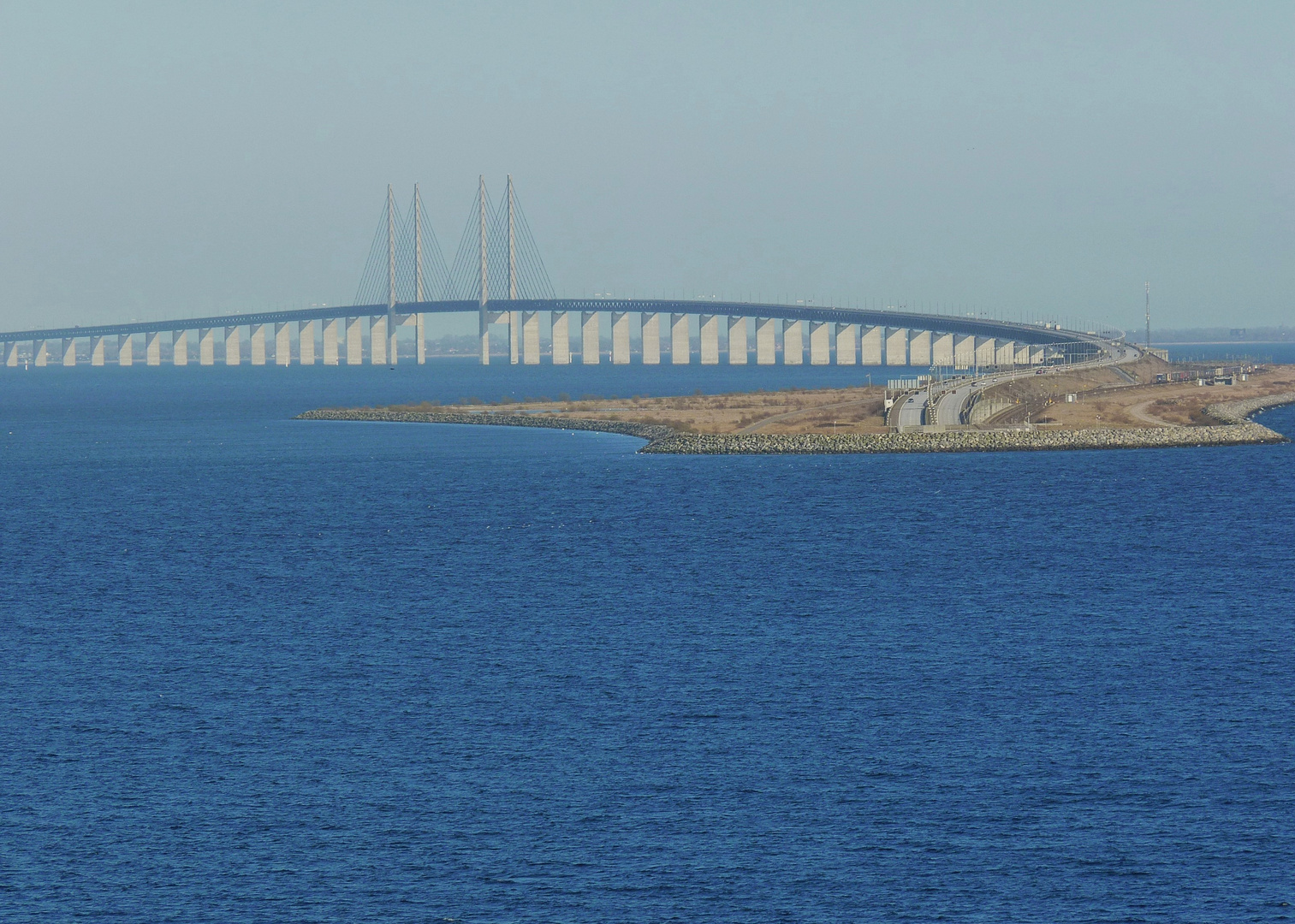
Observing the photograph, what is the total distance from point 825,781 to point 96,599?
2474 cm

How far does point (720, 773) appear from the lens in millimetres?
26594

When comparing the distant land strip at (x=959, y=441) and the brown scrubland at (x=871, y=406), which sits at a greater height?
the brown scrubland at (x=871, y=406)

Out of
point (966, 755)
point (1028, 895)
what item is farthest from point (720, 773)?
point (1028, 895)

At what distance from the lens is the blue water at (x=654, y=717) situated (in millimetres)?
22203

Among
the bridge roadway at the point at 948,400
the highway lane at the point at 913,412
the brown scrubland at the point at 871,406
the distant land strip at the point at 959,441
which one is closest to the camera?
the distant land strip at the point at 959,441

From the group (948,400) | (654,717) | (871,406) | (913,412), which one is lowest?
(654,717)

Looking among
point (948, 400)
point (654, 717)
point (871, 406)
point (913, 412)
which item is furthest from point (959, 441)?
point (654, 717)

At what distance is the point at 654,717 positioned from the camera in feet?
99.1

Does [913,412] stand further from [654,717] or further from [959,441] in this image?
[654,717]

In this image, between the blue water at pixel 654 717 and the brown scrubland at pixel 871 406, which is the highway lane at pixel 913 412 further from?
the blue water at pixel 654 717

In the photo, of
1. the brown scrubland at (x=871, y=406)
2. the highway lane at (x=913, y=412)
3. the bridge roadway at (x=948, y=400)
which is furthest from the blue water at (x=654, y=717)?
the brown scrubland at (x=871, y=406)

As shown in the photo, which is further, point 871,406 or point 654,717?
Answer: point 871,406

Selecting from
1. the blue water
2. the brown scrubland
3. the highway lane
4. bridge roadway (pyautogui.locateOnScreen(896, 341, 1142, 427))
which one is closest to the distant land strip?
the brown scrubland

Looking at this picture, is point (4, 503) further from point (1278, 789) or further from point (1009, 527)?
point (1278, 789)
